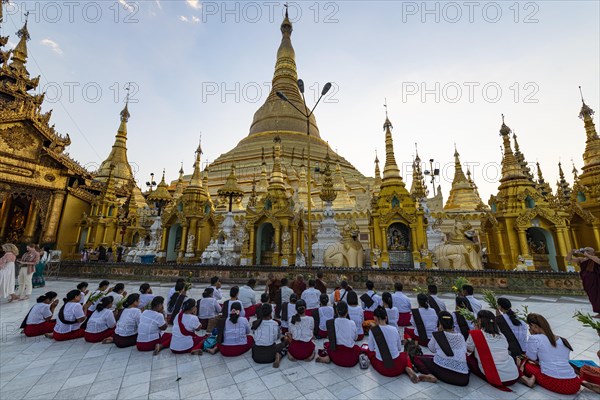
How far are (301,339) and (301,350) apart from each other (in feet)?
0.57

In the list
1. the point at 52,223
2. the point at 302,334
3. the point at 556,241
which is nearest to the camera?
the point at 302,334

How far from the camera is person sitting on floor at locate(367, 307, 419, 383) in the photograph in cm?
382

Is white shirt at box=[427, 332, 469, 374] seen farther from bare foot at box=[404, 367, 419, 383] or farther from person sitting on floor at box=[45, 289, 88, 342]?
person sitting on floor at box=[45, 289, 88, 342]

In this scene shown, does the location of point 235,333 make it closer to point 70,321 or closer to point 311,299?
point 311,299

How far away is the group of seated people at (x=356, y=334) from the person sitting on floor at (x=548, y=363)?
0.01m

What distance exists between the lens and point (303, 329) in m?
4.50

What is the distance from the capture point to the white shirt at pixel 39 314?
18.2 ft

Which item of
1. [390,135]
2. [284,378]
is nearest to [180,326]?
[284,378]

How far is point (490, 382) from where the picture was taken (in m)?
3.58

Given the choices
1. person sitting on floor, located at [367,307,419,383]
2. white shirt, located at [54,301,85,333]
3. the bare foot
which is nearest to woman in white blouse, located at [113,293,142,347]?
white shirt, located at [54,301,85,333]

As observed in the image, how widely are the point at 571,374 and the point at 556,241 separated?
39.3 ft

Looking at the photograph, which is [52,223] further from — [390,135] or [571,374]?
[571,374]

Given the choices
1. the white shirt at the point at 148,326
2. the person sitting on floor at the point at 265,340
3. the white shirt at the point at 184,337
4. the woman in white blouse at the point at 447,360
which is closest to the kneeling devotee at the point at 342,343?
the person sitting on floor at the point at 265,340

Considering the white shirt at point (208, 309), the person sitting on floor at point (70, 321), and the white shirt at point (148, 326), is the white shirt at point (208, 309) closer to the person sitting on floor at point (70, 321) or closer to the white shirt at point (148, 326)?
the white shirt at point (148, 326)
